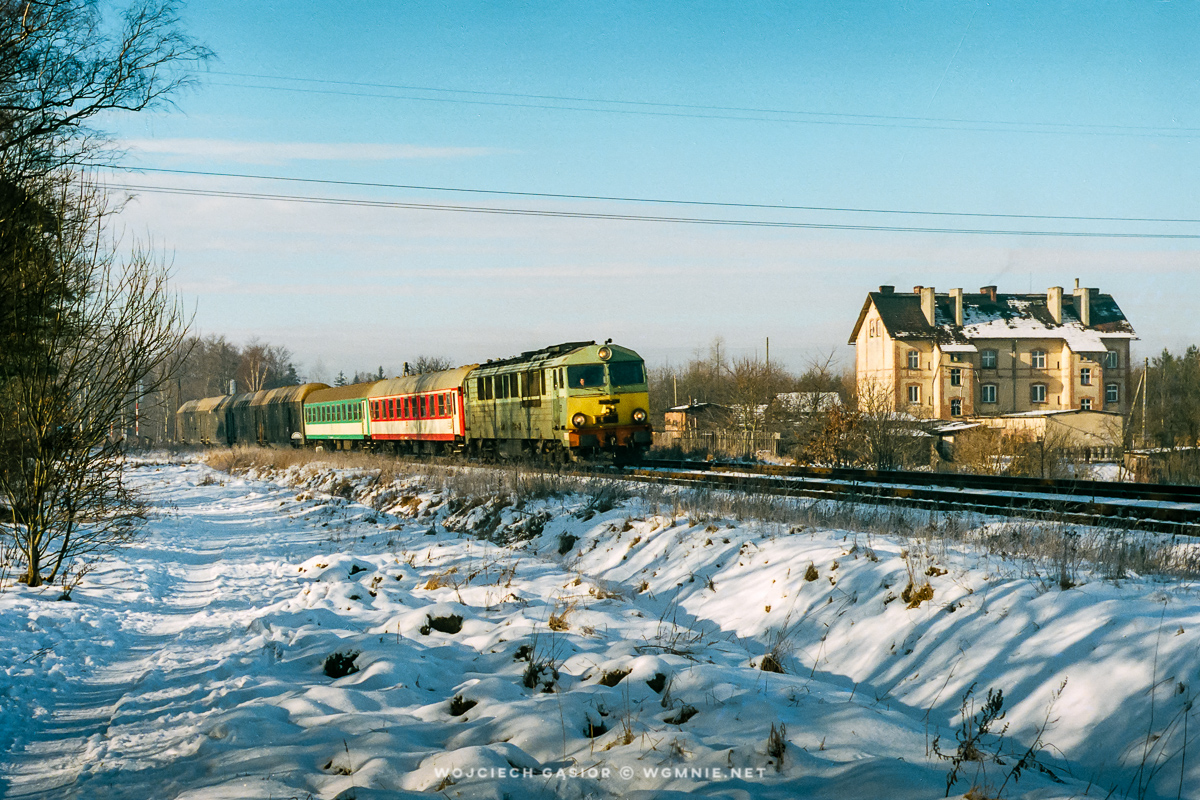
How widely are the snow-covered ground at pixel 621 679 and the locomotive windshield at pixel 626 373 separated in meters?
11.1

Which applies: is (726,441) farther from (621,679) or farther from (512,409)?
(621,679)

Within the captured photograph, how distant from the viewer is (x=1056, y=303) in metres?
64.7

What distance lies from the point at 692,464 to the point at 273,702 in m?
15.2

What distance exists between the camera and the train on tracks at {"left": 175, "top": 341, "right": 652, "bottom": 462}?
69.9ft

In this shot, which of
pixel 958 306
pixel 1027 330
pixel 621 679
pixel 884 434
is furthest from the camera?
pixel 958 306

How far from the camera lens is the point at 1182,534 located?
30.1 ft

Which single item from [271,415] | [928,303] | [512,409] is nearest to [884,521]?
[512,409]

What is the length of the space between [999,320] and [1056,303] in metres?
4.57

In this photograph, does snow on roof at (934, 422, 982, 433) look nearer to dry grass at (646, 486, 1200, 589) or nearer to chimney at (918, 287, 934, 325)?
chimney at (918, 287, 934, 325)

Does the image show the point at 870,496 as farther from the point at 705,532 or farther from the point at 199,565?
the point at 199,565

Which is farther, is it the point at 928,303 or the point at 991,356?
the point at 928,303

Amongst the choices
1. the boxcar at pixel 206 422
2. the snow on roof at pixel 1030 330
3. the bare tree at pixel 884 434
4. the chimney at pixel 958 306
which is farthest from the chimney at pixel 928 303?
the boxcar at pixel 206 422

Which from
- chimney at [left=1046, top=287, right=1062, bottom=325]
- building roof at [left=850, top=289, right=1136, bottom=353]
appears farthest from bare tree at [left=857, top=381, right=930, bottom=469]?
chimney at [left=1046, top=287, right=1062, bottom=325]

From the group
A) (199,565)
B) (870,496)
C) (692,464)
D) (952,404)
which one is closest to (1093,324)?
(952,404)
